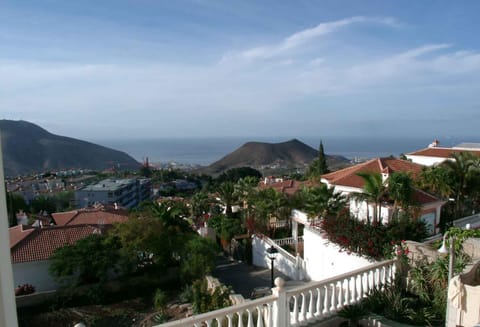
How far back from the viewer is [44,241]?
20.0 meters

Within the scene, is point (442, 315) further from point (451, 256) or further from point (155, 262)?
point (155, 262)

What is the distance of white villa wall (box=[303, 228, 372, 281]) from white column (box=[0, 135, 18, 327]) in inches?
347

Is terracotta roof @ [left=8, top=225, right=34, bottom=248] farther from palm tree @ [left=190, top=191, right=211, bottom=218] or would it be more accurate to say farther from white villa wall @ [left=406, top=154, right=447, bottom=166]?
white villa wall @ [left=406, top=154, right=447, bottom=166]

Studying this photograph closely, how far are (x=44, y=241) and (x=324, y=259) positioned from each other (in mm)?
15680

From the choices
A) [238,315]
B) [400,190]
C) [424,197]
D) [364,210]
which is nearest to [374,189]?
[400,190]

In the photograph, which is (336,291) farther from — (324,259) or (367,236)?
(324,259)

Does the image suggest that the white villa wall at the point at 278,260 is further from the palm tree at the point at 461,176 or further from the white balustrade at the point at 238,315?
the white balustrade at the point at 238,315

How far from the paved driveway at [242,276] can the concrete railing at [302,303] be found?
8061mm

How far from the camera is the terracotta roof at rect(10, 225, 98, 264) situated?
18969 mm

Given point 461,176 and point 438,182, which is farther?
point 461,176

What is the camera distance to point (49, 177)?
5791 cm

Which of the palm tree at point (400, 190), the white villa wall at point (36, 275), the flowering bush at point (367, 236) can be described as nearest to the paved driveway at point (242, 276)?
the flowering bush at point (367, 236)

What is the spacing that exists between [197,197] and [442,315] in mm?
27746

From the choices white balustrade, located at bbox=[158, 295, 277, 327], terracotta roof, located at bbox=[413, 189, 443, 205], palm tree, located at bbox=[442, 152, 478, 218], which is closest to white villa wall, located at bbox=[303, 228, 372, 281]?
white balustrade, located at bbox=[158, 295, 277, 327]
